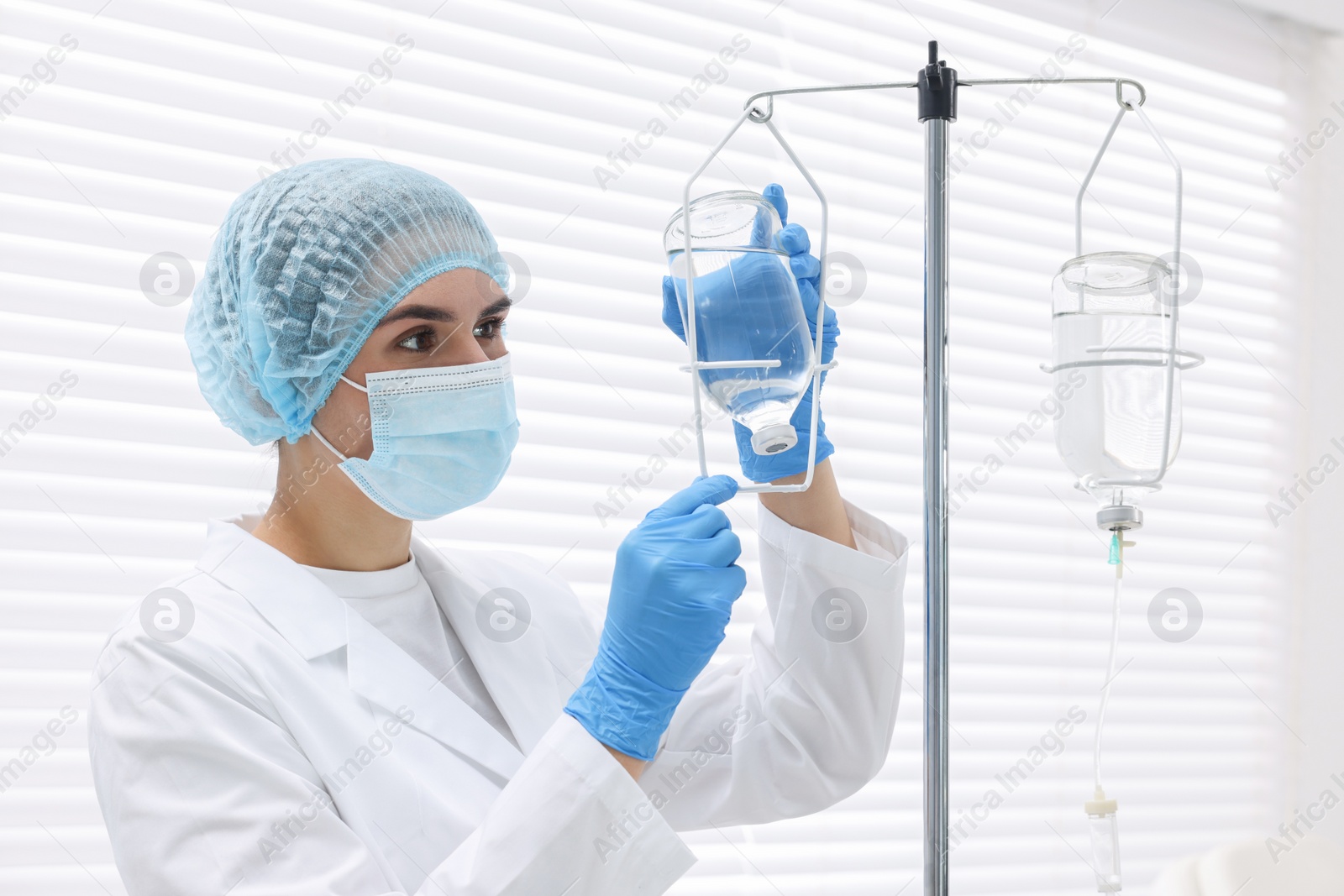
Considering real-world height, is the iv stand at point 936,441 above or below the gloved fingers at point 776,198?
below

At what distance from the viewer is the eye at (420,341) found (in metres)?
1.12

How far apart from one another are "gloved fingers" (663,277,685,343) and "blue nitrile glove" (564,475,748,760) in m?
0.22

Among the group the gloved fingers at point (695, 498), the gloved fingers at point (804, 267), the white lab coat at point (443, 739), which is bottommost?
the white lab coat at point (443, 739)

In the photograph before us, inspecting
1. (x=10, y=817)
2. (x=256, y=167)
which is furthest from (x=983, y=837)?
(x=256, y=167)

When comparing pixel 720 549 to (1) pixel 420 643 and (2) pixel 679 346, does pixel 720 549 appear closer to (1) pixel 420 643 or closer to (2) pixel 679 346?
(1) pixel 420 643

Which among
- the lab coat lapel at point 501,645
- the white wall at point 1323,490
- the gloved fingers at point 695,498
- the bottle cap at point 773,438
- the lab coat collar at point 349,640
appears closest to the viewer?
the bottle cap at point 773,438

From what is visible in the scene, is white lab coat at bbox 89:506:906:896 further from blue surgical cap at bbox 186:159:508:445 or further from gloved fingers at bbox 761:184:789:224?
gloved fingers at bbox 761:184:789:224

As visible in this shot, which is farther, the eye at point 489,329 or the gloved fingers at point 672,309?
the eye at point 489,329

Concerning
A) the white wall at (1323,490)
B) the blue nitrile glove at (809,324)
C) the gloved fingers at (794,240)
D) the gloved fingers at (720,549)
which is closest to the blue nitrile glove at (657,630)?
the gloved fingers at (720,549)

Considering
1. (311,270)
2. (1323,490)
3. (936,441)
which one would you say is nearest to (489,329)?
(311,270)

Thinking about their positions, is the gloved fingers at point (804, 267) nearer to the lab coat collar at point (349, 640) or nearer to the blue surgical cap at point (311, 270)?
the blue surgical cap at point (311, 270)

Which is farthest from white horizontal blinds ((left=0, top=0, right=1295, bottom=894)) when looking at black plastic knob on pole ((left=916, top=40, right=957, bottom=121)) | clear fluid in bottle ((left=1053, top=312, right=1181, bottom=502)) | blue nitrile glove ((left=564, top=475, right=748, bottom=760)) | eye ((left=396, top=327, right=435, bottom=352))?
black plastic knob on pole ((left=916, top=40, right=957, bottom=121))

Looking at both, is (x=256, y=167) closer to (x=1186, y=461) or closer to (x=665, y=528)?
(x=665, y=528)

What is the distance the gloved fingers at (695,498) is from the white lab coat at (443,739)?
0.66ft
